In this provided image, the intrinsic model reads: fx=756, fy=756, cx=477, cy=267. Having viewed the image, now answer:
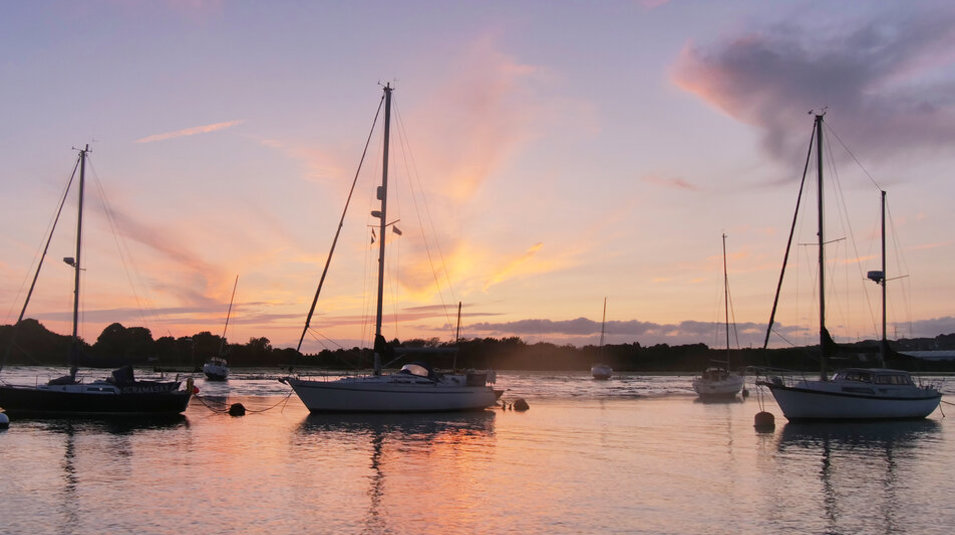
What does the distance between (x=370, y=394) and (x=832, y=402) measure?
84.1 feet

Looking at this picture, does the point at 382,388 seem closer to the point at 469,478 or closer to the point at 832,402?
the point at 469,478

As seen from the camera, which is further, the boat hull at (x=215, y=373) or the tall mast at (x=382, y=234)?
the boat hull at (x=215, y=373)

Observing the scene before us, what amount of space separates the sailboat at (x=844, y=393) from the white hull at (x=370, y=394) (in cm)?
1920

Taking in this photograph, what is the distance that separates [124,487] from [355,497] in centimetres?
678

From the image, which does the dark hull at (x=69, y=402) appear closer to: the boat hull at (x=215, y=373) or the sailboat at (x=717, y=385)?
the sailboat at (x=717, y=385)

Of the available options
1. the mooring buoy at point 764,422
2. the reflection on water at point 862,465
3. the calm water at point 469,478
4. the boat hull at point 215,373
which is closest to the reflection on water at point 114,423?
the calm water at point 469,478

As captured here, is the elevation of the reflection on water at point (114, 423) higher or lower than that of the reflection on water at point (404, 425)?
lower

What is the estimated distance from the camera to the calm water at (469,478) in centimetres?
1759

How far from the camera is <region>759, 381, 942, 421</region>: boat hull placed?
135 feet

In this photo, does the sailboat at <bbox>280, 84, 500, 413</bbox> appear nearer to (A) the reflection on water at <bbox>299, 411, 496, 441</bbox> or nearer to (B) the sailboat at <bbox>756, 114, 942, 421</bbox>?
(A) the reflection on water at <bbox>299, 411, 496, 441</bbox>

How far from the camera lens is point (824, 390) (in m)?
41.3

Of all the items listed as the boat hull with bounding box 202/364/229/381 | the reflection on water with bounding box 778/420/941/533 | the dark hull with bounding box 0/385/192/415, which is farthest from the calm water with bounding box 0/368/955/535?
the boat hull with bounding box 202/364/229/381

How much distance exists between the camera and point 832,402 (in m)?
41.2

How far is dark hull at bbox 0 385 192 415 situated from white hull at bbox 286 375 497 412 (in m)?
8.96
